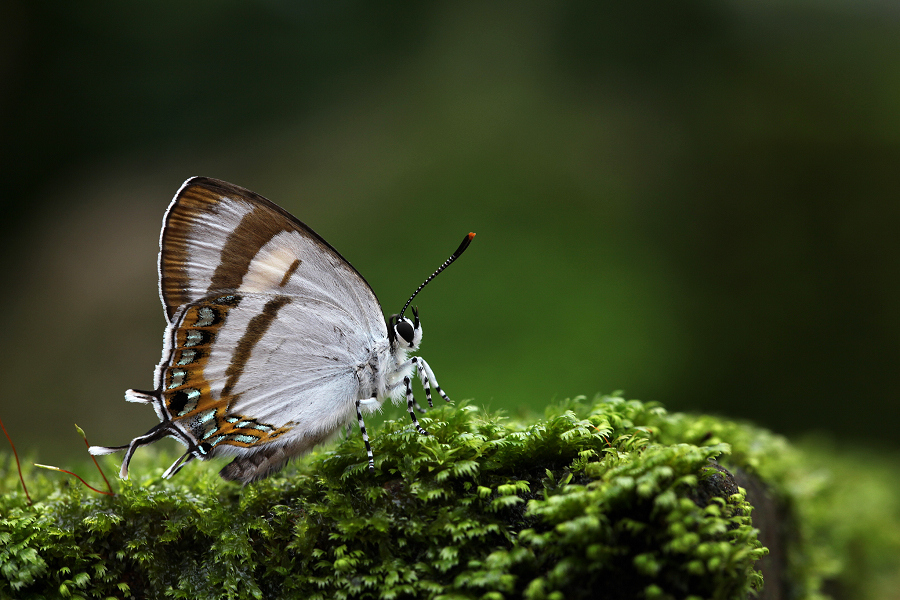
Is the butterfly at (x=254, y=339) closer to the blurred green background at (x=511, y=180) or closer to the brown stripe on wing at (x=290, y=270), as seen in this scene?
the brown stripe on wing at (x=290, y=270)

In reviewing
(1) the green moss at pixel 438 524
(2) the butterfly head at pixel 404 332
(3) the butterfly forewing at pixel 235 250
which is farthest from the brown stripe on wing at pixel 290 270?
(1) the green moss at pixel 438 524

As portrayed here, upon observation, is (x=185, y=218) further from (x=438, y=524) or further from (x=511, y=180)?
(x=511, y=180)

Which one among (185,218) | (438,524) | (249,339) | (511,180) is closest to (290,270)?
(249,339)

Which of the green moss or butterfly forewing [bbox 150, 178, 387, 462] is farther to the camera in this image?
butterfly forewing [bbox 150, 178, 387, 462]

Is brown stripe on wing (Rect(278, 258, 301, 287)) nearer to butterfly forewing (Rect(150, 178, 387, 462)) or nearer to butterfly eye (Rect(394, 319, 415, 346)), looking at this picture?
butterfly forewing (Rect(150, 178, 387, 462))

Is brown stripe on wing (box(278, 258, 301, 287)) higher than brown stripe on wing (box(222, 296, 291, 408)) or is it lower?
higher

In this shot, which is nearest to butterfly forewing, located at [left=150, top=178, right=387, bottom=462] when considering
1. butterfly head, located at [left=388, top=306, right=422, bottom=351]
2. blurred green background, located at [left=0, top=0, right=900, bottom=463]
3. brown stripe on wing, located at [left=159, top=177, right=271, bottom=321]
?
brown stripe on wing, located at [left=159, top=177, right=271, bottom=321]

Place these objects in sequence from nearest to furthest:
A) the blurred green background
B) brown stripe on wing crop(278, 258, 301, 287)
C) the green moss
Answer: the green moss, brown stripe on wing crop(278, 258, 301, 287), the blurred green background
